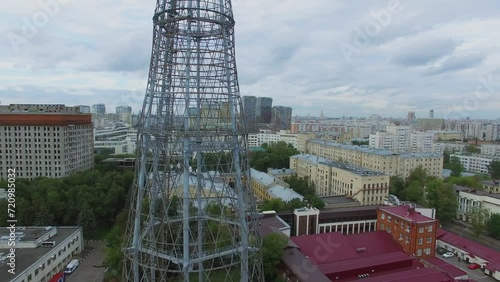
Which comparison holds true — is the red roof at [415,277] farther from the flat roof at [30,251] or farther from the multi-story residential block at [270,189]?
the flat roof at [30,251]

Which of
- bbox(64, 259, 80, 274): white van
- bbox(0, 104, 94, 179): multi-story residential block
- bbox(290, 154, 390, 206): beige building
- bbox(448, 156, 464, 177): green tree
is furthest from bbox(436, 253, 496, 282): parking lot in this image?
bbox(0, 104, 94, 179): multi-story residential block

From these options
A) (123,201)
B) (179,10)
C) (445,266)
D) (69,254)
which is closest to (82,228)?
(69,254)

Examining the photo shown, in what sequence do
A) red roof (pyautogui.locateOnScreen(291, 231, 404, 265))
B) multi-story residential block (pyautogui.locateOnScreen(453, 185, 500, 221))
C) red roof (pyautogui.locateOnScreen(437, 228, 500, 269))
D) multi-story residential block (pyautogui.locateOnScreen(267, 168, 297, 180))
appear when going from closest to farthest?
red roof (pyautogui.locateOnScreen(291, 231, 404, 265))
red roof (pyautogui.locateOnScreen(437, 228, 500, 269))
multi-story residential block (pyautogui.locateOnScreen(453, 185, 500, 221))
multi-story residential block (pyautogui.locateOnScreen(267, 168, 297, 180))

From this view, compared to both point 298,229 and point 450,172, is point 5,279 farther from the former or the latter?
point 450,172

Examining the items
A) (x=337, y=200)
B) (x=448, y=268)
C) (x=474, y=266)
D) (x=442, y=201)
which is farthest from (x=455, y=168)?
(x=448, y=268)

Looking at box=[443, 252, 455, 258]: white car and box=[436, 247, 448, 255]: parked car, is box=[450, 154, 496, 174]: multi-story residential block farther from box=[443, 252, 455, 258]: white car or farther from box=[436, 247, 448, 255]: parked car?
box=[443, 252, 455, 258]: white car
